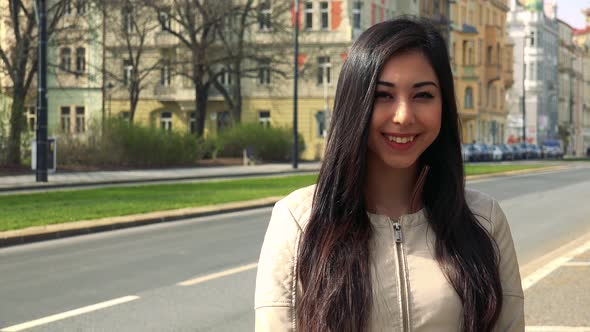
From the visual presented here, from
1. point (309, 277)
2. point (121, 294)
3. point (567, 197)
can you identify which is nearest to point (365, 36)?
point (309, 277)

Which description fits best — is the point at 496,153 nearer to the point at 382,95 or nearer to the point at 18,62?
the point at 18,62

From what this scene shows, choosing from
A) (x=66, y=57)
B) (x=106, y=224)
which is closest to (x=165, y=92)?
(x=66, y=57)

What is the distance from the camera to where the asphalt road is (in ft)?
27.5

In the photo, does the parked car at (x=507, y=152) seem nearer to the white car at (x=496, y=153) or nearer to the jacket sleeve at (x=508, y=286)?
the white car at (x=496, y=153)

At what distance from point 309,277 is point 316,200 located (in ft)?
0.60

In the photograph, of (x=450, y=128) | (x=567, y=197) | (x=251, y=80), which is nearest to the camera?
(x=450, y=128)

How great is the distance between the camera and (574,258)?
11.2 m

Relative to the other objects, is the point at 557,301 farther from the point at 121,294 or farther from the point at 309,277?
the point at 309,277

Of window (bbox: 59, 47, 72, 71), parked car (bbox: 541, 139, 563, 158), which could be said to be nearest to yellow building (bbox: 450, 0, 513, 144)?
parked car (bbox: 541, 139, 563, 158)

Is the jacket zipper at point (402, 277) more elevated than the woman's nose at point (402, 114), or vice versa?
the woman's nose at point (402, 114)

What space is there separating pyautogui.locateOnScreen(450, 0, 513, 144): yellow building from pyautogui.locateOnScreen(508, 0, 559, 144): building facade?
54.1ft

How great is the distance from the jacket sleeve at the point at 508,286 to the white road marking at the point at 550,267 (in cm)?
649

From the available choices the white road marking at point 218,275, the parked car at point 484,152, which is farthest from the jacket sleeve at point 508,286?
the parked car at point 484,152

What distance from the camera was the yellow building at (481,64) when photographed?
84.9 m
